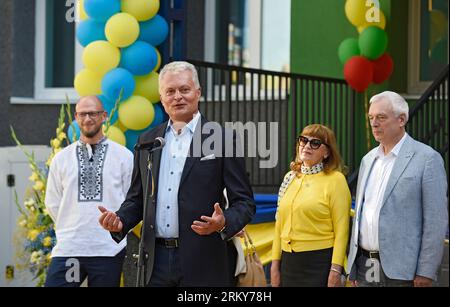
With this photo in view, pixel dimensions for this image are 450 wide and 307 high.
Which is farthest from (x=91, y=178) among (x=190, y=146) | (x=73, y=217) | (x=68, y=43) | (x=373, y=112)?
(x=68, y=43)

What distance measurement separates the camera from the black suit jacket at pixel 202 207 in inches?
173

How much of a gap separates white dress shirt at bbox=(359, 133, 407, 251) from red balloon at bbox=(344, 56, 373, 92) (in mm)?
4234

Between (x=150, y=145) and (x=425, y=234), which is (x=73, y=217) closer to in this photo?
(x=150, y=145)

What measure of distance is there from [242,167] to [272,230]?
307 centimetres

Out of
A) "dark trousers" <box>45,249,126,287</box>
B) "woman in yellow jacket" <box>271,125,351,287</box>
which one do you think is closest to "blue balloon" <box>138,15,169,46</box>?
"dark trousers" <box>45,249,126,287</box>

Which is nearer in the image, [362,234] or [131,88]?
[362,234]

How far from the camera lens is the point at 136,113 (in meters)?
6.69

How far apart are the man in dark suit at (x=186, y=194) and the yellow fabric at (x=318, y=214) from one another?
785 millimetres

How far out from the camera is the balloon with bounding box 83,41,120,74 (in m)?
6.78

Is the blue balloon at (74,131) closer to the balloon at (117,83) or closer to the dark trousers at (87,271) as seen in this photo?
the balloon at (117,83)

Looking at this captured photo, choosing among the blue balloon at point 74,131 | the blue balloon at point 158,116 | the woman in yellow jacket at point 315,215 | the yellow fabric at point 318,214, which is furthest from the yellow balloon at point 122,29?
the yellow fabric at point 318,214

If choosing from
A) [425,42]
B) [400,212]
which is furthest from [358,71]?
[400,212]

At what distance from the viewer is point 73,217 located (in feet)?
19.2

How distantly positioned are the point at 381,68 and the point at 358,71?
13.6 inches
